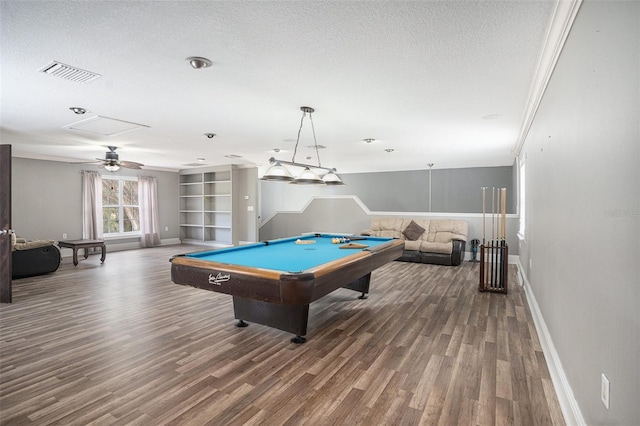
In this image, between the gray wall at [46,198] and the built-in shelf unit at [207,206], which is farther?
the built-in shelf unit at [207,206]

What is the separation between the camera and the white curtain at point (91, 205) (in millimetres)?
8227

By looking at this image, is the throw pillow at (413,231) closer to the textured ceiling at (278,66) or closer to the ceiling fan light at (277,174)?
the textured ceiling at (278,66)

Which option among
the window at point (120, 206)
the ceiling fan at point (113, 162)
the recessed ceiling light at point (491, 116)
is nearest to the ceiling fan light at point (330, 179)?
the recessed ceiling light at point (491, 116)

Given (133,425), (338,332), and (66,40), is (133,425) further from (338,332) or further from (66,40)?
(66,40)

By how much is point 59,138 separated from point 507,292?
7.25m

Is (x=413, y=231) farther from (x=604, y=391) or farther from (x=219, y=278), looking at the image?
(x=604, y=391)

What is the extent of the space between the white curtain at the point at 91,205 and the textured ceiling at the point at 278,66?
337 centimetres

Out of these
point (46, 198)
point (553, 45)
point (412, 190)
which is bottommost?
point (46, 198)

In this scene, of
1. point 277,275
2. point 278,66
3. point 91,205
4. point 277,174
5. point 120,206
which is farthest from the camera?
point 120,206

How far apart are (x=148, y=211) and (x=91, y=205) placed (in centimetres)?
145

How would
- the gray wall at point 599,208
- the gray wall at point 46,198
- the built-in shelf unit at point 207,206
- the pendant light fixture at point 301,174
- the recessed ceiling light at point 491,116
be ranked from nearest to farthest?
the gray wall at point 599,208
the pendant light fixture at point 301,174
the recessed ceiling light at point 491,116
the gray wall at point 46,198
the built-in shelf unit at point 207,206

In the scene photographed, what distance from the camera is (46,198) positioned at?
7.66 metres

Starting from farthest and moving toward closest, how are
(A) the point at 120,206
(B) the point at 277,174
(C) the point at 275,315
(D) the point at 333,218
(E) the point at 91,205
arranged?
(A) the point at 120,206
(D) the point at 333,218
(E) the point at 91,205
(B) the point at 277,174
(C) the point at 275,315

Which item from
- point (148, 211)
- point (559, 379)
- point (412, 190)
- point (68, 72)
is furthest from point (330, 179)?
point (148, 211)
